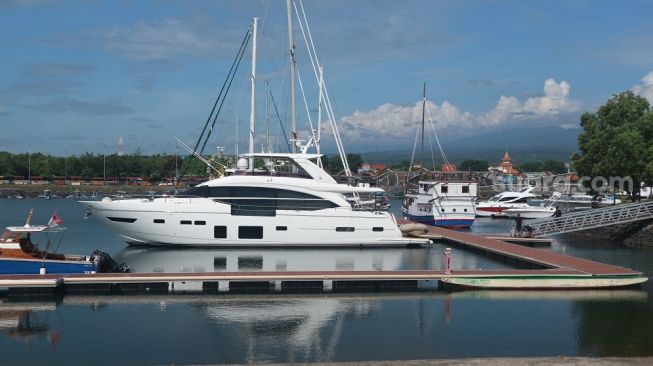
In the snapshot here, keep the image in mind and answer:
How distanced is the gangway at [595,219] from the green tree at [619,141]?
486 cm

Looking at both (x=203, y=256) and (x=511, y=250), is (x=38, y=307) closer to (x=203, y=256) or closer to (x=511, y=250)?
(x=203, y=256)

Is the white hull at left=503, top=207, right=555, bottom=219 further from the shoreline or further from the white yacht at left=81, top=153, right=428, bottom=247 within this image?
the shoreline

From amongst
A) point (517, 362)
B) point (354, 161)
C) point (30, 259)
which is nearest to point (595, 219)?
point (517, 362)

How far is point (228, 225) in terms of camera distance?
29.7 metres

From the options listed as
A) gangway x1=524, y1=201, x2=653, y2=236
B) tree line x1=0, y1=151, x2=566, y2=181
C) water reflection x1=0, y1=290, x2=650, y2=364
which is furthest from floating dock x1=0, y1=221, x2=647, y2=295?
tree line x1=0, y1=151, x2=566, y2=181

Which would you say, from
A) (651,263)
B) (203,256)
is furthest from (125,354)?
(651,263)

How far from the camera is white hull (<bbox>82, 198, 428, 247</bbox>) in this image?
97.0 ft

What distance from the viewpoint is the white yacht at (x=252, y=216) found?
29531 millimetres

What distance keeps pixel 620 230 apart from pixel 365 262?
61.6ft

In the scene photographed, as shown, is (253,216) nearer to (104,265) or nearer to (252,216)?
(252,216)

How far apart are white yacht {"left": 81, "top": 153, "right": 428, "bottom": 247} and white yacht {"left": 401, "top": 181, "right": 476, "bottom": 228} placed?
1723 cm

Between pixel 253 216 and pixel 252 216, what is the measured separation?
0.05 metres

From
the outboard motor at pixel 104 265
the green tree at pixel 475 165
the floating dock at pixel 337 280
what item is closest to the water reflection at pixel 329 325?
the floating dock at pixel 337 280

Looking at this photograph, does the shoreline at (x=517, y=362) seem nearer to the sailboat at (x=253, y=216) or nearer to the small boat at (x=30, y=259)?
the small boat at (x=30, y=259)
